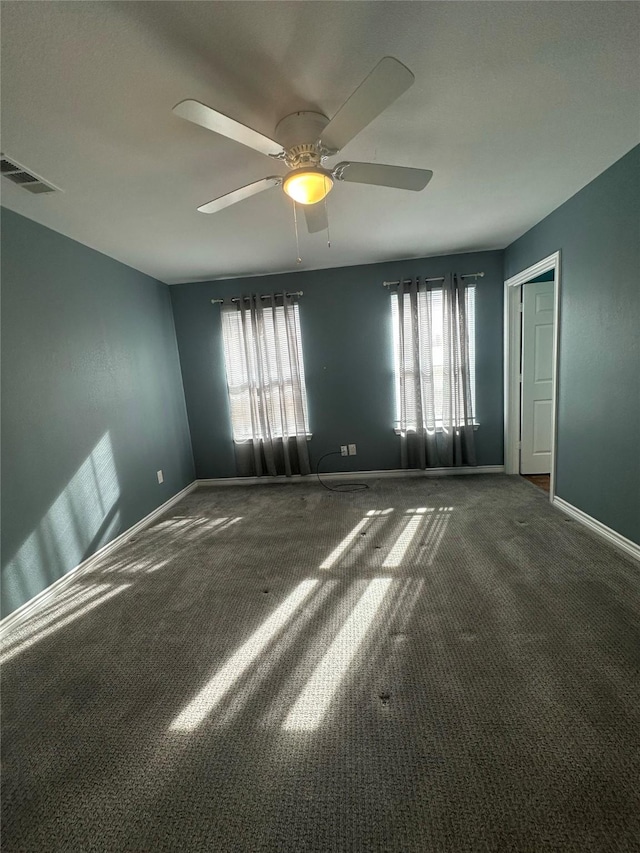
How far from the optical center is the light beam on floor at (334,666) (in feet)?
4.31

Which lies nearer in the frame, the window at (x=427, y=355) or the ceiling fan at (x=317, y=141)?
the ceiling fan at (x=317, y=141)

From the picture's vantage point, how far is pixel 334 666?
5.03 feet

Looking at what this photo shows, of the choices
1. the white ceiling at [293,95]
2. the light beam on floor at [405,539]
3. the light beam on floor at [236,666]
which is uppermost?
the white ceiling at [293,95]

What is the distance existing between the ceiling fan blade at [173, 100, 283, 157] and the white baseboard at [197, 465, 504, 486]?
3246 mm

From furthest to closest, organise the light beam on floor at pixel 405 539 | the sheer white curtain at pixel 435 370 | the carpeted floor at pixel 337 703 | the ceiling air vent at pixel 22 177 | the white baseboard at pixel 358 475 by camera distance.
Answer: the white baseboard at pixel 358 475
the sheer white curtain at pixel 435 370
the light beam on floor at pixel 405 539
the ceiling air vent at pixel 22 177
the carpeted floor at pixel 337 703

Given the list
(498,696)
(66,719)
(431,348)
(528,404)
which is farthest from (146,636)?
(528,404)

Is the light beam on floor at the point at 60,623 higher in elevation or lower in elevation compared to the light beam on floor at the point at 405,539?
lower

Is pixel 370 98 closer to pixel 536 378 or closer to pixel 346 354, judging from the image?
pixel 346 354

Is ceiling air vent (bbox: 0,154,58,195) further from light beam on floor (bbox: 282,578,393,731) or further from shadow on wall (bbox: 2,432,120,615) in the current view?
light beam on floor (bbox: 282,578,393,731)

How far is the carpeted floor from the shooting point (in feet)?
3.28

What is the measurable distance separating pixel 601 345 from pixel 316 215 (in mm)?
2119

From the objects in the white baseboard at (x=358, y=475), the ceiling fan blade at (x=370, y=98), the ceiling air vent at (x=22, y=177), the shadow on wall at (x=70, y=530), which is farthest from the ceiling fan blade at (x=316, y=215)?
the white baseboard at (x=358, y=475)

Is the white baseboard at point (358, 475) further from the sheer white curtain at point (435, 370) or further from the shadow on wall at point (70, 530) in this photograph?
the shadow on wall at point (70, 530)

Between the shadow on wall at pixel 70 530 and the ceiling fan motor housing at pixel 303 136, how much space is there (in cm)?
249
